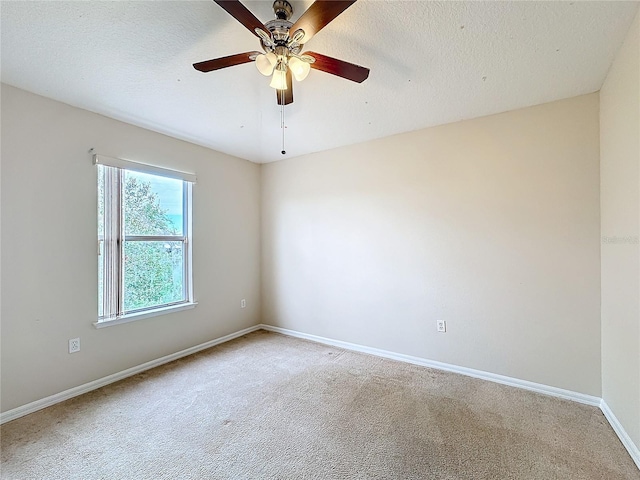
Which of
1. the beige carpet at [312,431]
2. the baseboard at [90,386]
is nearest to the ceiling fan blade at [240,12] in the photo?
the beige carpet at [312,431]

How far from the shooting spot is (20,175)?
7.00 ft

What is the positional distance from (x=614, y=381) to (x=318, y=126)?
10.1ft

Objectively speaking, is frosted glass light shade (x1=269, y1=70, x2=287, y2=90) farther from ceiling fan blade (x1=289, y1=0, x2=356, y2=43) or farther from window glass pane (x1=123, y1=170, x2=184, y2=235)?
window glass pane (x1=123, y1=170, x2=184, y2=235)

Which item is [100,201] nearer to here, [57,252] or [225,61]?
[57,252]

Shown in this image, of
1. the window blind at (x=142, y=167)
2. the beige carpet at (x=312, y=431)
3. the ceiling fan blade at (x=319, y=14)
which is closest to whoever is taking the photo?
the ceiling fan blade at (x=319, y=14)

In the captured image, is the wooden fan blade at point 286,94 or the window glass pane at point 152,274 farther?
the window glass pane at point 152,274

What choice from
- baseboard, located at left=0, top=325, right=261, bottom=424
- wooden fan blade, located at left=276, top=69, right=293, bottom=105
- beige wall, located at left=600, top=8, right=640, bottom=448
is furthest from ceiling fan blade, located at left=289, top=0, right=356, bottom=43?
baseboard, located at left=0, top=325, right=261, bottom=424

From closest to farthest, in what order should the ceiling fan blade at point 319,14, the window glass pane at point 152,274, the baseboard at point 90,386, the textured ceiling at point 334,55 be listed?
the ceiling fan blade at point 319,14, the textured ceiling at point 334,55, the baseboard at point 90,386, the window glass pane at point 152,274

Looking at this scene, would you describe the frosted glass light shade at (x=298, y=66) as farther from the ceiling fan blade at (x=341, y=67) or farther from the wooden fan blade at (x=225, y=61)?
the wooden fan blade at (x=225, y=61)

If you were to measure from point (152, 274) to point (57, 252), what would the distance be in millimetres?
823

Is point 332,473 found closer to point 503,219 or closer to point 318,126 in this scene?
point 503,219

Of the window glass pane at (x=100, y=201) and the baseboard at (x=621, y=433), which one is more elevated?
the window glass pane at (x=100, y=201)

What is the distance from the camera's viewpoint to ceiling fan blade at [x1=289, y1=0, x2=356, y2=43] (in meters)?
1.14

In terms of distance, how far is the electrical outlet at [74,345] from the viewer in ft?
7.81
